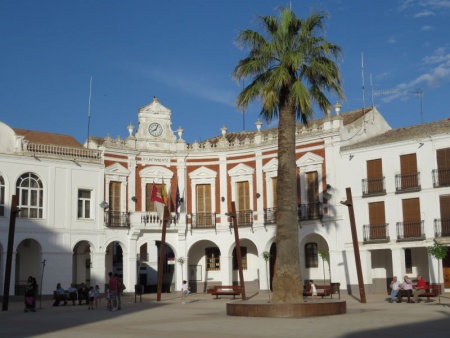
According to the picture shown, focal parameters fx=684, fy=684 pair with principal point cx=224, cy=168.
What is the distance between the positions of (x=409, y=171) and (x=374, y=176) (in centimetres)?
223

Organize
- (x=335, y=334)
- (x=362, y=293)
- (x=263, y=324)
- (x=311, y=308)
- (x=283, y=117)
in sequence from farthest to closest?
(x=362, y=293)
(x=283, y=117)
(x=311, y=308)
(x=263, y=324)
(x=335, y=334)

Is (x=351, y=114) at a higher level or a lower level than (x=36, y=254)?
higher

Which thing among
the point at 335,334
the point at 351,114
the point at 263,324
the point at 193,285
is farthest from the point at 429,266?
the point at 335,334

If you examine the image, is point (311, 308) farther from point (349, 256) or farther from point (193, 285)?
point (193, 285)

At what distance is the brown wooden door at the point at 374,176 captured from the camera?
41062 millimetres

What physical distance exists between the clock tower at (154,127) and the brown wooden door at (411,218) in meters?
16.6

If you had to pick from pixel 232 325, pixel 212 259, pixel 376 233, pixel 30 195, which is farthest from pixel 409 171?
pixel 232 325

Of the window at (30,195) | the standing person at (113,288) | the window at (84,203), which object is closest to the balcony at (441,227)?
the standing person at (113,288)

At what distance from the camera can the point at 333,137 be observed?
42.4m

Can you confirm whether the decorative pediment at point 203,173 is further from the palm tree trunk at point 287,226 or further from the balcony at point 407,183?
the palm tree trunk at point 287,226

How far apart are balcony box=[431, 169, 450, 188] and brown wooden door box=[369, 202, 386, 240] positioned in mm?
3563

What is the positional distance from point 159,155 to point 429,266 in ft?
62.3

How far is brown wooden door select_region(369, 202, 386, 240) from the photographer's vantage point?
40.6 metres

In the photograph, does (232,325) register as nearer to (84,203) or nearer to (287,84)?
(287,84)
